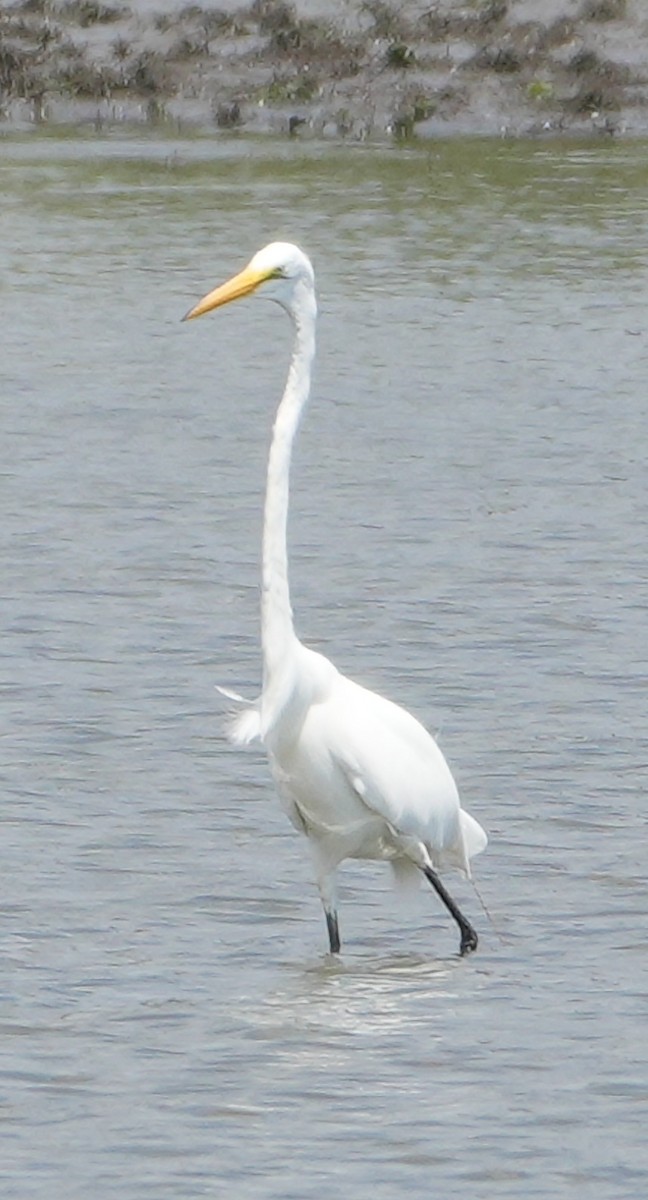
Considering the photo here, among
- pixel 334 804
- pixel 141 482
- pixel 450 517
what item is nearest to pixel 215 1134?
pixel 334 804

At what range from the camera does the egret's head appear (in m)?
6.21

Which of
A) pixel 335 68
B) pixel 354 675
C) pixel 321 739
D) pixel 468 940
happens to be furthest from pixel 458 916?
pixel 335 68

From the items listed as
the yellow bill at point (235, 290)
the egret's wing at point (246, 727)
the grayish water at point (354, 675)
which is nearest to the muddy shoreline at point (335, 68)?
the grayish water at point (354, 675)

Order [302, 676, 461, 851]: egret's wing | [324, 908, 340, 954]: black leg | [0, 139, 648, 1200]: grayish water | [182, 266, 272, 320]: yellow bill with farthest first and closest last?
[324, 908, 340, 954]: black leg, [302, 676, 461, 851]: egret's wing, [182, 266, 272, 320]: yellow bill, [0, 139, 648, 1200]: grayish water

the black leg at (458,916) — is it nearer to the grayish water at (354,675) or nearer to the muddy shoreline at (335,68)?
the grayish water at (354,675)

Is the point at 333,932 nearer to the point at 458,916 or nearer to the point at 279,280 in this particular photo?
the point at 458,916

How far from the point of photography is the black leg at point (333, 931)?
21.7ft

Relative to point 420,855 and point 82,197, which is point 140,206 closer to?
point 82,197

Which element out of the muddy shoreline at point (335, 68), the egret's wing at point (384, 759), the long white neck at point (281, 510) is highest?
the long white neck at point (281, 510)

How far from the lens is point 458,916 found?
6.62 meters

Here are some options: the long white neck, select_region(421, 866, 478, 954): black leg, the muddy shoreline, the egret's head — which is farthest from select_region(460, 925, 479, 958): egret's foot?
the muddy shoreline

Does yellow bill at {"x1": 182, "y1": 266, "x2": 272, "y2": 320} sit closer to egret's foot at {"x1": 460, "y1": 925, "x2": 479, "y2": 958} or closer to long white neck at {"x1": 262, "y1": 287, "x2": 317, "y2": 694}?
long white neck at {"x1": 262, "y1": 287, "x2": 317, "y2": 694}

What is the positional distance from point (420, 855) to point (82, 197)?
16116mm

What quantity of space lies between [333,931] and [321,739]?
535mm
